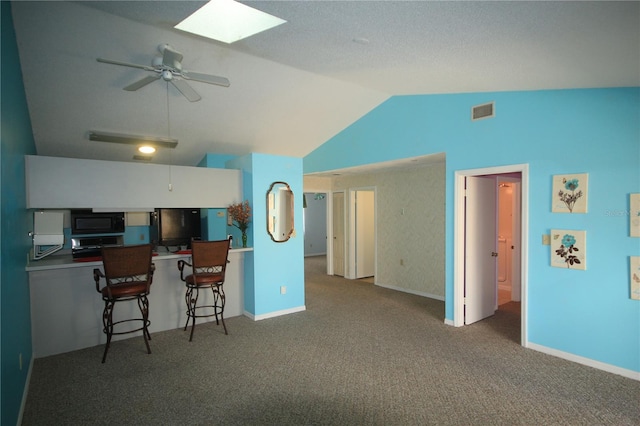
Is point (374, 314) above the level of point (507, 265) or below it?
below

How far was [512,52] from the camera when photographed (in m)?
2.63

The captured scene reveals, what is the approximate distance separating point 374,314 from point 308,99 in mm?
3223

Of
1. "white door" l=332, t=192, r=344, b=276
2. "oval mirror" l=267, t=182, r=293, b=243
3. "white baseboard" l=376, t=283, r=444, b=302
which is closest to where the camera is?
"oval mirror" l=267, t=182, r=293, b=243

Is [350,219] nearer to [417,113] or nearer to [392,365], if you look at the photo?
[417,113]

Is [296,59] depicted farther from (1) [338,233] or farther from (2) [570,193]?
(1) [338,233]

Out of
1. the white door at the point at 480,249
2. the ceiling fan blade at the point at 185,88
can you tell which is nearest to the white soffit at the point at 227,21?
the ceiling fan blade at the point at 185,88

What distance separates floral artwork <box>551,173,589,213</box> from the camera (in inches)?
129

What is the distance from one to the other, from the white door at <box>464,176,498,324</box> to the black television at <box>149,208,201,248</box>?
13.6ft

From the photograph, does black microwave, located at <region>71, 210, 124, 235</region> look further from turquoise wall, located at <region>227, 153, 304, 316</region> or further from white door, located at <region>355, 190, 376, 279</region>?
white door, located at <region>355, 190, 376, 279</region>

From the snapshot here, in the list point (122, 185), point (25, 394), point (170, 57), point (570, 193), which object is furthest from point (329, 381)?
point (122, 185)

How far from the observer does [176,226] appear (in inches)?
214

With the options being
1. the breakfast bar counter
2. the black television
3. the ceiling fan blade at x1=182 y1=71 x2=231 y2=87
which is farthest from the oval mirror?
the ceiling fan blade at x1=182 y1=71 x2=231 y2=87

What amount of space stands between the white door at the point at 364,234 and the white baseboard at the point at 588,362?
4262 mm

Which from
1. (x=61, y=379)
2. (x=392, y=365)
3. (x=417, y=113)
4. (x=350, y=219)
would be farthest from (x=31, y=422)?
(x=350, y=219)
